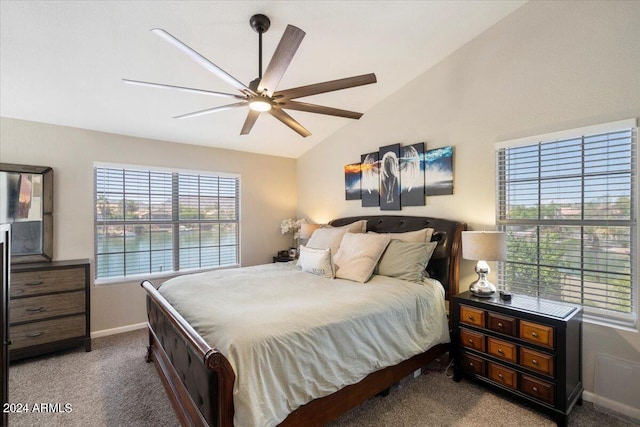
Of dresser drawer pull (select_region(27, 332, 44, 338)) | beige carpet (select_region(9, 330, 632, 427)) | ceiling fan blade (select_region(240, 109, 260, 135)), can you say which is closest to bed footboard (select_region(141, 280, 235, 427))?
beige carpet (select_region(9, 330, 632, 427))

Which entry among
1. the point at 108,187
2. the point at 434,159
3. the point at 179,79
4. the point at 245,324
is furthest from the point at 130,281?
the point at 434,159

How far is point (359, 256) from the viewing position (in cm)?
287

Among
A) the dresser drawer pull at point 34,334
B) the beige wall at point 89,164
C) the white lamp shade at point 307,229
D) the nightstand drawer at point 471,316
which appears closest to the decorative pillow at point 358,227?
the white lamp shade at point 307,229

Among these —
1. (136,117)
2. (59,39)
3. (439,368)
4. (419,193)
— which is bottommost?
(439,368)

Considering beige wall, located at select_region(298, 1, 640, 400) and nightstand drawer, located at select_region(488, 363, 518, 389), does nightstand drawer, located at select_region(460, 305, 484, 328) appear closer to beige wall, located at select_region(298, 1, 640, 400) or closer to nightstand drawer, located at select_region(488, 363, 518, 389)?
nightstand drawer, located at select_region(488, 363, 518, 389)

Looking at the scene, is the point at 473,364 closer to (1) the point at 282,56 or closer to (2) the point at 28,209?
(1) the point at 282,56

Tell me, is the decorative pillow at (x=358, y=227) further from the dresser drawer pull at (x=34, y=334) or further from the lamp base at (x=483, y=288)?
the dresser drawer pull at (x=34, y=334)

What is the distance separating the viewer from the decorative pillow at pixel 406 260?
2707 mm

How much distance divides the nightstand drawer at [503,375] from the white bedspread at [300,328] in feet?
1.30

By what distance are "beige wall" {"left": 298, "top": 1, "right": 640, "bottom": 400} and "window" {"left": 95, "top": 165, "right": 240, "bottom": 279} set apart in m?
2.38

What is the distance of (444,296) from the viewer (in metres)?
2.78

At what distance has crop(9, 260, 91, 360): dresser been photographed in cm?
283

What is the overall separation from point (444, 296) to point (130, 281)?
3706 millimetres

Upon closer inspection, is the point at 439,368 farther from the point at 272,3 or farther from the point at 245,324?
the point at 272,3
